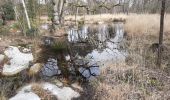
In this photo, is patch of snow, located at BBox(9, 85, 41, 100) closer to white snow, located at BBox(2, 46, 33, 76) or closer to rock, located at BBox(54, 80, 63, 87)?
rock, located at BBox(54, 80, 63, 87)

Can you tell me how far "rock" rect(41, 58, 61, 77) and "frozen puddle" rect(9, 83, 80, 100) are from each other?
127 centimetres

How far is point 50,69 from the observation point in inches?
370

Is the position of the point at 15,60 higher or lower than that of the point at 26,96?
higher

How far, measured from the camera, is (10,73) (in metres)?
8.95

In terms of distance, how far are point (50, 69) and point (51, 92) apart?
239cm

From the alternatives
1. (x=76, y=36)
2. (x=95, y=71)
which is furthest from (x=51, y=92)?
(x=76, y=36)

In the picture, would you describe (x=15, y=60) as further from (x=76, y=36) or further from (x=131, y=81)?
(x=76, y=36)

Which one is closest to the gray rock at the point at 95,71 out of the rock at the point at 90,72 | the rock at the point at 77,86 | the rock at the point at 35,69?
the rock at the point at 90,72

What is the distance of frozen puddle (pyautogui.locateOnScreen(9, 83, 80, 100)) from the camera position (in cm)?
671

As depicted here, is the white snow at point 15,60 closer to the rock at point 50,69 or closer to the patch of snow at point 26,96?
the rock at point 50,69

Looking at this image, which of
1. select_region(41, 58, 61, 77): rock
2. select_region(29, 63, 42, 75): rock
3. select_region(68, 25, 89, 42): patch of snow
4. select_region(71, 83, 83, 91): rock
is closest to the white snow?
select_region(29, 63, 42, 75): rock

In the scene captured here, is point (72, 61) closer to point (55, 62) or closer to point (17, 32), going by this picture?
point (55, 62)

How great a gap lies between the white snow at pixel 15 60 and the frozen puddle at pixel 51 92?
1962 millimetres

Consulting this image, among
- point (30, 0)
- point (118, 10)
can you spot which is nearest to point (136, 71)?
point (30, 0)
